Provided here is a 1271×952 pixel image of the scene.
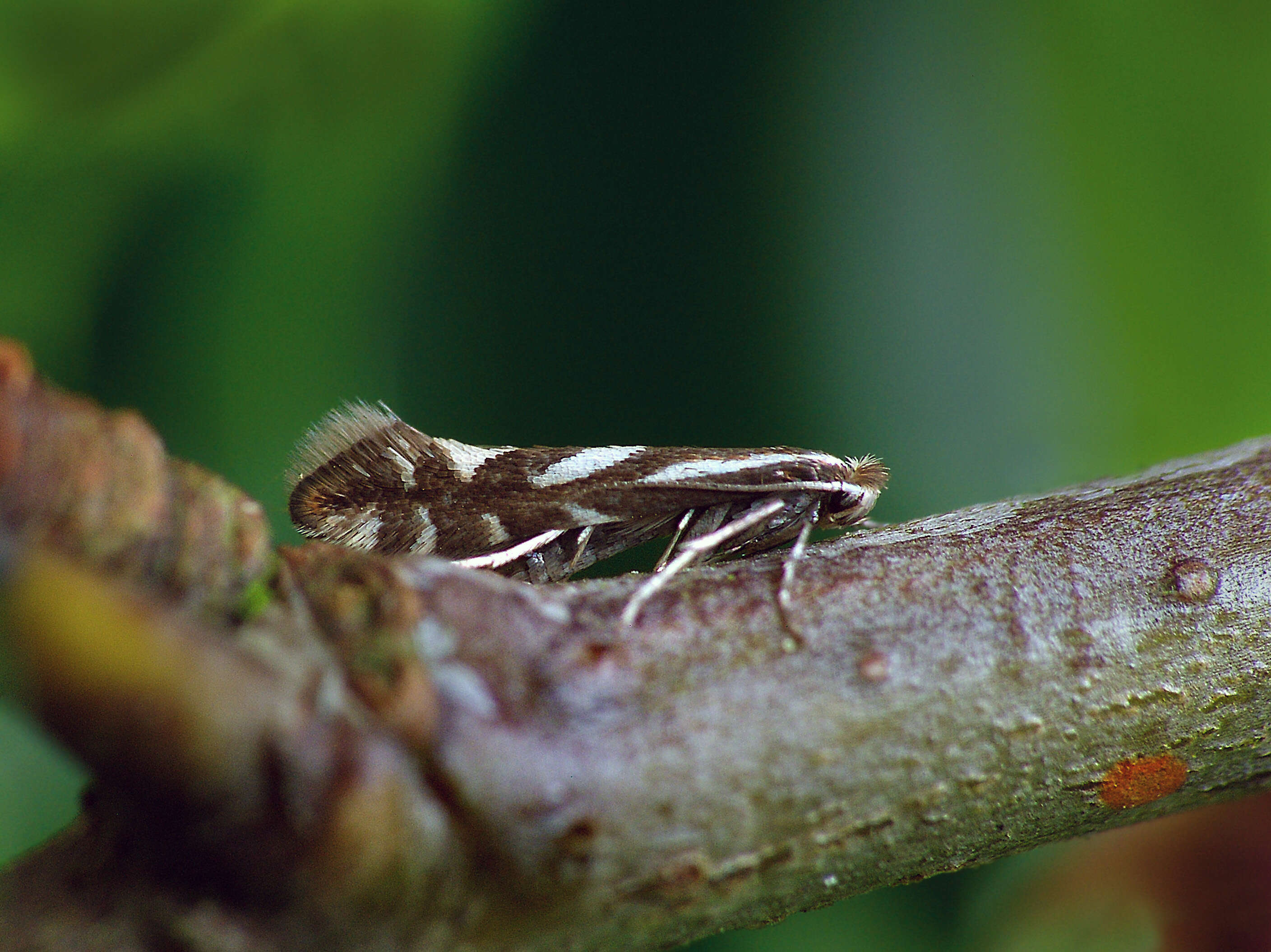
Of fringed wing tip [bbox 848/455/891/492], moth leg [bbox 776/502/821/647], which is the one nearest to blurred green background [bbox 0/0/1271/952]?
fringed wing tip [bbox 848/455/891/492]

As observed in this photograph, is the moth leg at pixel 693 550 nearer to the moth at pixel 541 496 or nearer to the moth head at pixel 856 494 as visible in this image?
the moth at pixel 541 496

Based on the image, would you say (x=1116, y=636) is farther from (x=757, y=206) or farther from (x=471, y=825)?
(x=757, y=206)

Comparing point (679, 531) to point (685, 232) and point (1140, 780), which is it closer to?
point (1140, 780)

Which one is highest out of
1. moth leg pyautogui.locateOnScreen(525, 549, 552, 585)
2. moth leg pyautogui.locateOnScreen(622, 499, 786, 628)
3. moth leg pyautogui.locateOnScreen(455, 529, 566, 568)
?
moth leg pyautogui.locateOnScreen(622, 499, 786, 628)

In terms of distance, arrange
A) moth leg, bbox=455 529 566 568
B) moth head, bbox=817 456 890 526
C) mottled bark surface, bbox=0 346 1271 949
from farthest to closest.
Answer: moth head, bbox=817 456 890 526 → moth leg, bbox=455 529 566 568 → mottled bark surface, bbox=0 346 1271 949

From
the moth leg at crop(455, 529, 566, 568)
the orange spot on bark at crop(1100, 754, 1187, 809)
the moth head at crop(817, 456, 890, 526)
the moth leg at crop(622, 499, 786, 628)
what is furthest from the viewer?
the moth head at crop(817, 456, 890, 526)

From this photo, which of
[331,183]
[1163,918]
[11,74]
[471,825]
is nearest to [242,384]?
[331,183]

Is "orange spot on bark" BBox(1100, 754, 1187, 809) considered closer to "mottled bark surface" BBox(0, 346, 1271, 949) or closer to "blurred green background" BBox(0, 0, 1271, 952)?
"mottled bark surface" BBox(0, 346, 1271, 949)

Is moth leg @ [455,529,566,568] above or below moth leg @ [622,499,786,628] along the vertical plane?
below
